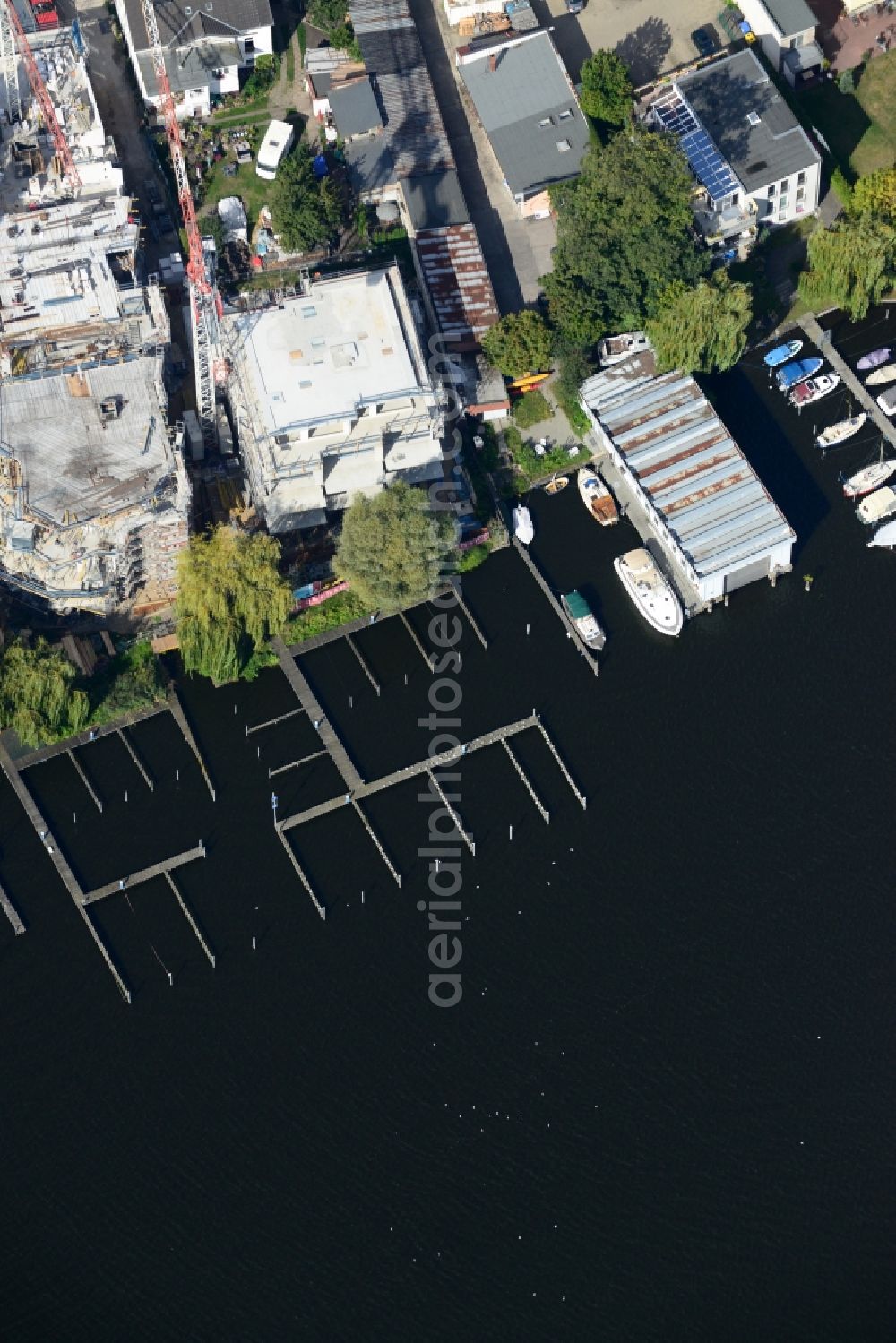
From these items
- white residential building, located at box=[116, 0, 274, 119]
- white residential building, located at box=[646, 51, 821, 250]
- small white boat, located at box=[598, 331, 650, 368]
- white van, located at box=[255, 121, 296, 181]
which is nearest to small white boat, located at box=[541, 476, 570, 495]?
small white boat, located at box=[598, 331, 650, 368]

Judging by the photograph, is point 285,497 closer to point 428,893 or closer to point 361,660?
point 361,660

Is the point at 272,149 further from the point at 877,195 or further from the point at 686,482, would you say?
the point at 877,195

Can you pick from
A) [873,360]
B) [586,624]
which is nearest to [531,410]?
[586,624]

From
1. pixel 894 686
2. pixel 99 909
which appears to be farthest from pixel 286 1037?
pixel 894 686

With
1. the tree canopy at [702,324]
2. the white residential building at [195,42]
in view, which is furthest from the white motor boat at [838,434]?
the white residential building at [195,42]

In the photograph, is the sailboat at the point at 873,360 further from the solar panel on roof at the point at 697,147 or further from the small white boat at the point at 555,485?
the small white boat at the point at 555,485

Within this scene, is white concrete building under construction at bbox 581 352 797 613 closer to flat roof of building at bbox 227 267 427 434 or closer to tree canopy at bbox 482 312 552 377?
tree canopy at bbox 482 312 552 377
